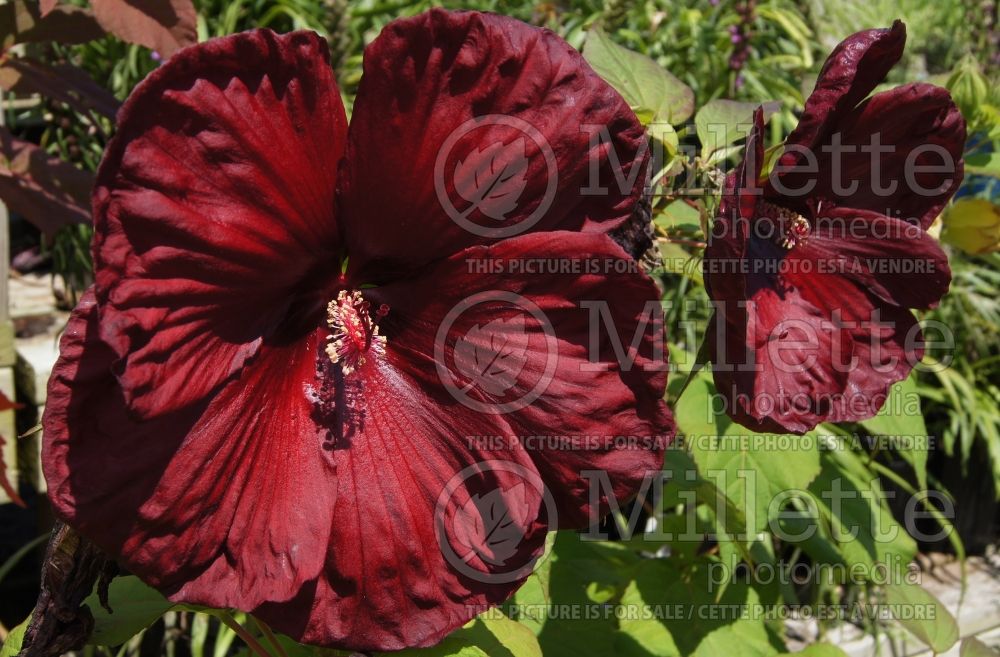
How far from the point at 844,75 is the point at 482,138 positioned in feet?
1.06

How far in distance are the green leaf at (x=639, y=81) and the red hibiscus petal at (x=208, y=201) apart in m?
0.41

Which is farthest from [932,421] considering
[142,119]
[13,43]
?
[142,119]

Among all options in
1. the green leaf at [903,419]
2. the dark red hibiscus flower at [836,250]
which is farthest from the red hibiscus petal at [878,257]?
the green leaf at [903,419]

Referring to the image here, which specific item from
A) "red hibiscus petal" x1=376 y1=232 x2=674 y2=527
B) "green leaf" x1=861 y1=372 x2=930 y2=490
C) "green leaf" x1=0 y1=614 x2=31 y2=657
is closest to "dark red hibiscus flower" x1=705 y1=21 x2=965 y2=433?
"red hibiscus petal" x1=376 y1=232 x2=674 y2=527

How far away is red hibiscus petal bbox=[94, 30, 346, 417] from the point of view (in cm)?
52

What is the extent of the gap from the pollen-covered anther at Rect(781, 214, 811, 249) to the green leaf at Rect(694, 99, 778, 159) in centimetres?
10

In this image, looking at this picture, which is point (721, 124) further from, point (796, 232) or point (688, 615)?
point (688, 615)

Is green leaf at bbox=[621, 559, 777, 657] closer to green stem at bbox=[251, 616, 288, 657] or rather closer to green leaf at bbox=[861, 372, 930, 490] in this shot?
green leaf at bbox=[861, 372, 930, 490]

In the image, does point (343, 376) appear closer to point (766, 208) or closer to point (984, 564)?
point (766, 208)

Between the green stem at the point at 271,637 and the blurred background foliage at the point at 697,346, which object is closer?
the green stem at the point at 271,637
